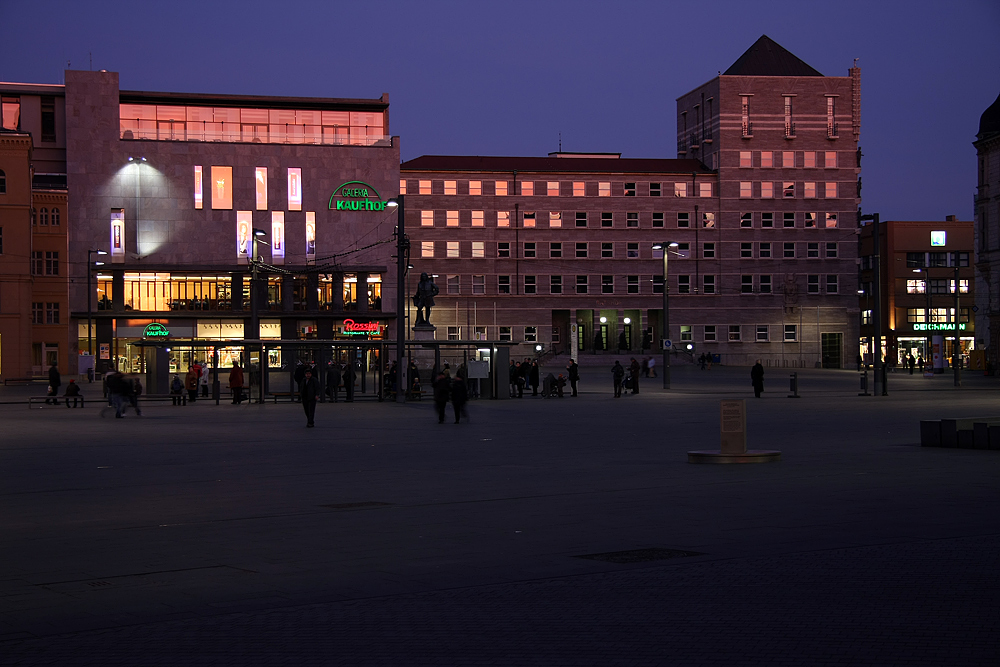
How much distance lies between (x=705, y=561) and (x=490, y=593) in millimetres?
2168

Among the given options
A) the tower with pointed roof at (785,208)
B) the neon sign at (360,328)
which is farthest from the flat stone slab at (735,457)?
the tower with pointed roof at (785,208)

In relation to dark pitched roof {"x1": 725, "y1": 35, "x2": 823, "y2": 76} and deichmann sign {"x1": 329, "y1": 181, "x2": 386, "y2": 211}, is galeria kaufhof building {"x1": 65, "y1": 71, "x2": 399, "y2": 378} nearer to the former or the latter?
deichmann sign {"x1": 329, "y1": 181, "x2": 386, "y2": 211}

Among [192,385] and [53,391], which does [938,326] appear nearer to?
[192,385]

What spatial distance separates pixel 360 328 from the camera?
90438mm

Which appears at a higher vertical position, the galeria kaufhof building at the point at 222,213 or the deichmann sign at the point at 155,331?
the galeria kaufhof building at the point at 222,213

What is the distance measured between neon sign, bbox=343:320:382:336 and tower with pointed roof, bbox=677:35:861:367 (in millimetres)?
29951

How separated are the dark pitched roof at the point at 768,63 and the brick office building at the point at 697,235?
0.59 feet

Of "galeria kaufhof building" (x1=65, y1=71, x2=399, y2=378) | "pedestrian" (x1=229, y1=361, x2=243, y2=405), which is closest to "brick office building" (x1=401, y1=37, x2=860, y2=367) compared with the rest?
"galeria kaufhof building" (x1=65, y1=71, x2=399, y2=378)

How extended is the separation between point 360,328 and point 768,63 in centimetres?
4573

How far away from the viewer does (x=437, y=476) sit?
17.6 m

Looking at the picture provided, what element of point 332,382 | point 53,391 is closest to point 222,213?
point 332,382

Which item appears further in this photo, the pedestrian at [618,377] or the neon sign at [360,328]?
the neon sign at [360,328]

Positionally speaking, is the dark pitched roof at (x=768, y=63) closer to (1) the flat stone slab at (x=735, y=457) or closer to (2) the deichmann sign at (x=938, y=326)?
(2) the deichmann sign at (x=938, y=326)

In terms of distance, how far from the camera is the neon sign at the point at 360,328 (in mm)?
89375
